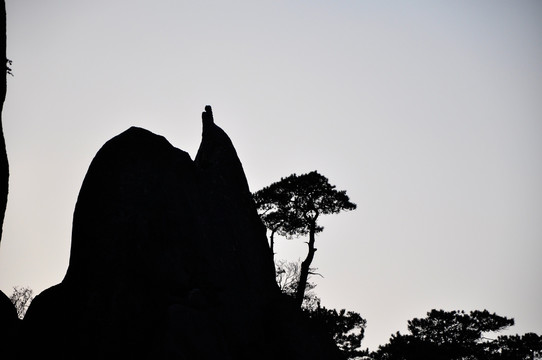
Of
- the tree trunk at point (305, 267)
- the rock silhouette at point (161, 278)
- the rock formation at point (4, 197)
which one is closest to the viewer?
the rock silhouette at point (161, 278)

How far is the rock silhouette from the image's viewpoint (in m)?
12.7

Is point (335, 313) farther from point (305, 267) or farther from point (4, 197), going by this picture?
point (4, 197)

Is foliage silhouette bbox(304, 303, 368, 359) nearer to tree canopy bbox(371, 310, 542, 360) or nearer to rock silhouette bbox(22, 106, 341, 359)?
tree canopy bbox(371, 310, 542, 360)

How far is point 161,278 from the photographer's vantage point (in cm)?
1403

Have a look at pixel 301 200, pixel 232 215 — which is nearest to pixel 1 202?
pixel 232 215

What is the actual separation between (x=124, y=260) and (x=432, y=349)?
2573 centimetres

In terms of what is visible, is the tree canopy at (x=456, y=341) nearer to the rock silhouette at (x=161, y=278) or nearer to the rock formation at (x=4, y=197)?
the rock silhouette at (x=161, y=278)

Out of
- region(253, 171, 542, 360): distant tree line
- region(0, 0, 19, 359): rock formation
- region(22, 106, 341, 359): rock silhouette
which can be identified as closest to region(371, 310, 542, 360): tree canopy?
region(253, 171, 542, 360): distant tree line

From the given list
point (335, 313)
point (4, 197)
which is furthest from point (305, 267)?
point (4, 197)

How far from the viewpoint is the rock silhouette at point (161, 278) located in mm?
12703

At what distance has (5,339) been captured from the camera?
14164 mm

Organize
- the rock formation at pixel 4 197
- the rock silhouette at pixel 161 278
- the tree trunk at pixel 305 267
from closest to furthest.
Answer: the rock silhouette at pixel 161 278 < the rock formation at pixel 4 197 < the tree trunk at pixel 305 267

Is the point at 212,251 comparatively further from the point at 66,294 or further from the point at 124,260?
the point at 66,294

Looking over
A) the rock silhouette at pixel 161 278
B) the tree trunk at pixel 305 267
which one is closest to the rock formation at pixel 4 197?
the rock silhouette at pixel 161 278
